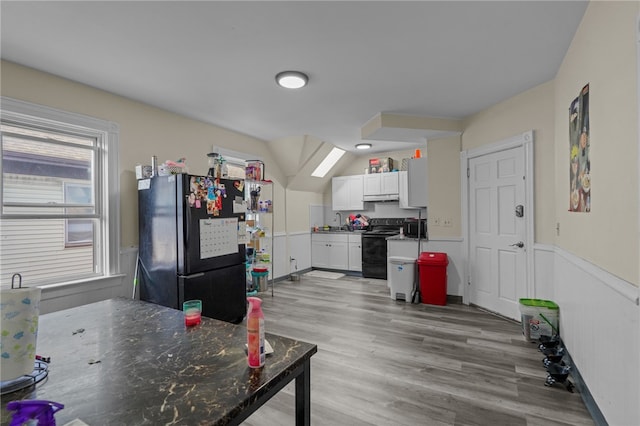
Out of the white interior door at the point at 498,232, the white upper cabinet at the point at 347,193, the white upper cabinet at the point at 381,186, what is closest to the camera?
the white interior door at the point at 498,232

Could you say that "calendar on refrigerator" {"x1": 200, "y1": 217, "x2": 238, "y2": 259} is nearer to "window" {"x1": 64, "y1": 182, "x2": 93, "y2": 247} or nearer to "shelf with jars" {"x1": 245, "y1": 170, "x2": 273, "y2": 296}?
"shelf with jars" {"x1": 245, "y1": 170, "x2": 273, "y2": 296}

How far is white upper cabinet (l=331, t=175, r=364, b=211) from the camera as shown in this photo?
630 cm

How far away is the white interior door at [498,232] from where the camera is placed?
10.8 feet

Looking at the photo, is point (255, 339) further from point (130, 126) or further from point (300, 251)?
point (300, 251)

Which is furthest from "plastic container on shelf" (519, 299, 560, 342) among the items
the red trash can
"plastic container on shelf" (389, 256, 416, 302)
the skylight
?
the skylight

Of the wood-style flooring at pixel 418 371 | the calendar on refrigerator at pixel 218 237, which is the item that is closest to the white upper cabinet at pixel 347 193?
the wood-style flooring at pixel 418 371

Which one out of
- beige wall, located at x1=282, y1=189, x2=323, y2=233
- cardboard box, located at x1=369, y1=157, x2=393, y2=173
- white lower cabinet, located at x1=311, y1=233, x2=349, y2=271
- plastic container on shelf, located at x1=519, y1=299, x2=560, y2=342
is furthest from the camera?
white lower cabinet, located at x1=311, y1=233, x2=349, y2=271

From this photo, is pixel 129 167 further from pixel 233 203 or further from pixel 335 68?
pixel 335 68

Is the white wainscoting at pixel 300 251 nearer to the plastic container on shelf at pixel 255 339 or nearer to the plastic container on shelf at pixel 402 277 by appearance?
the plastic container on shelf at pixel 402 277

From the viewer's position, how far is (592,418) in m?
1.81

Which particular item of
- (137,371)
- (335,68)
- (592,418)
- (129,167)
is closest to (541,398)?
(592,418)

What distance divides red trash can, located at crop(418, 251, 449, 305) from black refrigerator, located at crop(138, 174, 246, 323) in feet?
7.79

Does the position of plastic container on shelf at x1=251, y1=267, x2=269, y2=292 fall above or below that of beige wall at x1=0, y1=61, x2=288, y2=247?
below

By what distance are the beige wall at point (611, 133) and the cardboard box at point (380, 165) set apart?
3.84 m
